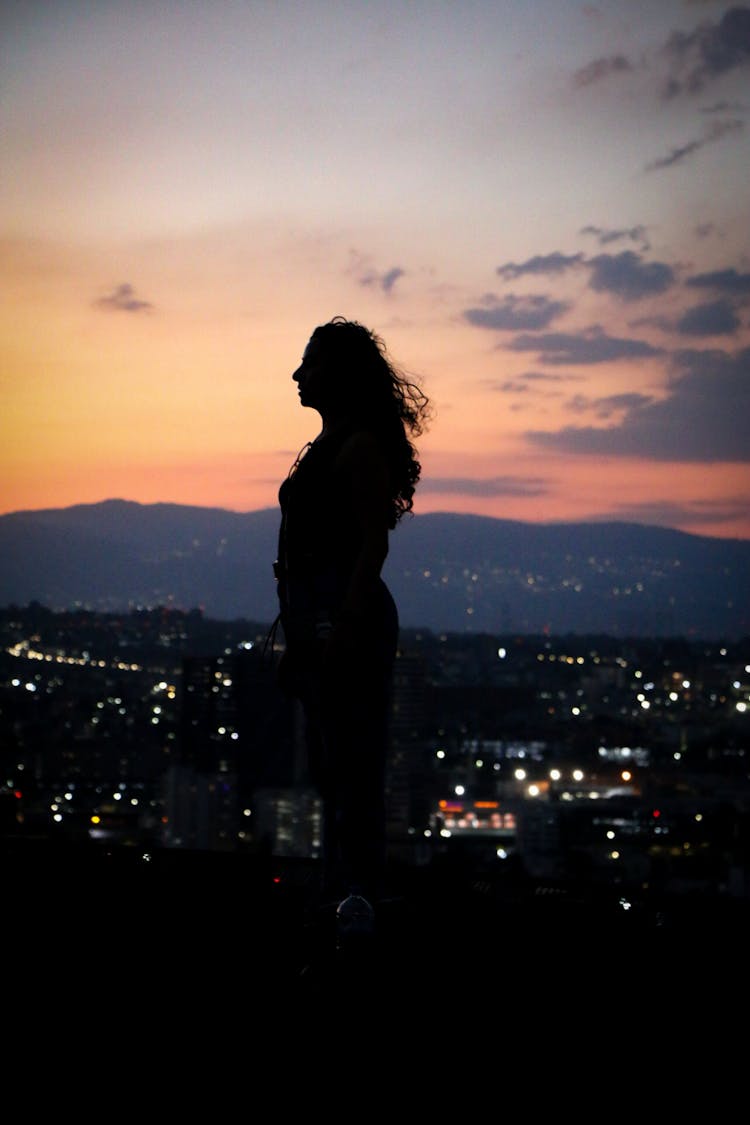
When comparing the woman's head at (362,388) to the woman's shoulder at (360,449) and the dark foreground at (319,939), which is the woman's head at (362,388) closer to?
the woman's shoulder at (360,449)

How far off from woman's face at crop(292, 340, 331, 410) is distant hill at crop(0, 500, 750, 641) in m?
18.8

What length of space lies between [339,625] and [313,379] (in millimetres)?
680

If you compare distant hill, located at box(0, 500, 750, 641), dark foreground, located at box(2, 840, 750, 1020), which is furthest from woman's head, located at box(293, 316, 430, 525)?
distant hill, located at box(0, 500, 750, 641)

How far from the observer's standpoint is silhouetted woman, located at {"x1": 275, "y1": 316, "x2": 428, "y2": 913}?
340 centimetres

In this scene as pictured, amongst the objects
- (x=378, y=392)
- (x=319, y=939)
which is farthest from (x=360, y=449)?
(x=319, y=939)

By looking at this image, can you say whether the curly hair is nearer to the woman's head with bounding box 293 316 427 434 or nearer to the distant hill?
the woman's head with bounding box 293 316 427 434

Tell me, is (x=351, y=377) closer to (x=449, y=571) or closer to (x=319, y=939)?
(x=319, y=939)

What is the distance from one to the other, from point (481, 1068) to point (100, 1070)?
1.86ft

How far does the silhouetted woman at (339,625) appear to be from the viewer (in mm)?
3404

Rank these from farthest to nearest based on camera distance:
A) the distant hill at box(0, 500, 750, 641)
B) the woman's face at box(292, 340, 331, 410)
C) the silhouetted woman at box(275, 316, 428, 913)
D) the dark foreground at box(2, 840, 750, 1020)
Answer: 1. the distant hill at box(0, 500, 750, 641)
2. the woman's face at box(292, 340, 331, 410)
3. the silhouetted woman at box(275, 316, 428, 913)
4. the dark foreground at box(2, 840, 750, 1020)

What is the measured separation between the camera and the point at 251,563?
107ft

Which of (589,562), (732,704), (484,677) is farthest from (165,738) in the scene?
(589,562)

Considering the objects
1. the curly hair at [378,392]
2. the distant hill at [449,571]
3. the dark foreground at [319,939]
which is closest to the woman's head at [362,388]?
the curly hair at [378,392]

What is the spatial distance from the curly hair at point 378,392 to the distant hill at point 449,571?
18.8m
